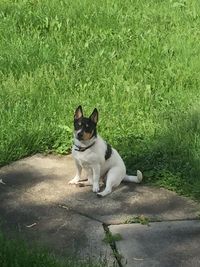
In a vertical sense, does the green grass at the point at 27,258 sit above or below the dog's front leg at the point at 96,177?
below

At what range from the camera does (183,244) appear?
173 inches

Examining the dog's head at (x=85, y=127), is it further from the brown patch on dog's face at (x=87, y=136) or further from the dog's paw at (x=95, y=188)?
the dog's paw at (x=95, y=188)

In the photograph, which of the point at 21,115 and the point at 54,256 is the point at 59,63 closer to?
the point at 21,115

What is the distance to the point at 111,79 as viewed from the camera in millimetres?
7113

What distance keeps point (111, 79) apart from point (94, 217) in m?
2.68

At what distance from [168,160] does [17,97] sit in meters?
1.85

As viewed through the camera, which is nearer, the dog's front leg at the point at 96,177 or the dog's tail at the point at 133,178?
the dog's front leg at the point at 96,177

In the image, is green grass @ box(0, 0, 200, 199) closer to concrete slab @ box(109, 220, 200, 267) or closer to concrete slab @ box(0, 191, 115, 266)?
concrete slab @ box(109, 220, 200, 267)

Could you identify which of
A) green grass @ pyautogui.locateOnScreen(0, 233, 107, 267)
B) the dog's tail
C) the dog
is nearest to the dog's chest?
the dog

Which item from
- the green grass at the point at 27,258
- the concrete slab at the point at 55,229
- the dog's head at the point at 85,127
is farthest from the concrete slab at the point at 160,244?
the dog's head at the point at 85,127

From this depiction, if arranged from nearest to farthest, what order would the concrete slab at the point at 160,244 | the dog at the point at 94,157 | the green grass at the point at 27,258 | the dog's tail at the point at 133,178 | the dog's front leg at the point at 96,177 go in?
the green grass at the point at 27,258 < the concrete slab at the point at 160,244 < the dog at the point at 94,157 < the dog's front leg at the point at 96,177 < the dog's tail at the point at 133,178

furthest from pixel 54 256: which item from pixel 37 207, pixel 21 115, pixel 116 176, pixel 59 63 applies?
pixel 59 63

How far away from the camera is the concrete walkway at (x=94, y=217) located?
427cm

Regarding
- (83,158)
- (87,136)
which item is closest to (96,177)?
(83,158)
